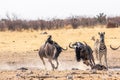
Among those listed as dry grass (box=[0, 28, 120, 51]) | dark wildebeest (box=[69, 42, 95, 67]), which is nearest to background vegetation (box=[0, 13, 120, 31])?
dry grass (box=[0, 28, 120, 51])

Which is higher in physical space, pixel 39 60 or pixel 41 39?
pixel 39 60

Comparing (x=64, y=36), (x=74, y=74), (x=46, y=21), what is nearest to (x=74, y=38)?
(x=64, y=36)

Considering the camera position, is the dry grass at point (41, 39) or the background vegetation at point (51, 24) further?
the background vegetation at point (51, 24)

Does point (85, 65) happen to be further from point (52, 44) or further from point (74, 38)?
point (74, 38)

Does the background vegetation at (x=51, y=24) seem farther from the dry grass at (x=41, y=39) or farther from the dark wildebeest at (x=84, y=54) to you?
the dark wildebeest at (x=84, y=54)

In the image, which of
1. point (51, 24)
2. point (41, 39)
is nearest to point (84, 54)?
point (41, 39)

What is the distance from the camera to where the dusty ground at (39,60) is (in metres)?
15.8

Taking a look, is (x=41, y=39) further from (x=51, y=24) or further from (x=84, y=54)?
(x=84, y=54)

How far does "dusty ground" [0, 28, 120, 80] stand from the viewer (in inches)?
623

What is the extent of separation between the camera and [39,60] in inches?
1059

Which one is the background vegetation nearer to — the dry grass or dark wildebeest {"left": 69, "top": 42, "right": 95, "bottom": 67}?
the dry grass

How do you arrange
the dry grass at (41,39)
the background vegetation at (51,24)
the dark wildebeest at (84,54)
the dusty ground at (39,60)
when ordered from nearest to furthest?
1. the dusty ground at (39,60)
2. the dark wildebeest at (84,54)
3. the dry grass at (41,39)
4. the background vegetation at (51,24)

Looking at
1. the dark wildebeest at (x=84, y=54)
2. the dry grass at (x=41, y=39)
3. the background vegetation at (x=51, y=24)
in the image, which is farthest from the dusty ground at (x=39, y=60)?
the background vegetation at (x=51, y=24)

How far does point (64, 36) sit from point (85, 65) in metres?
17.2
